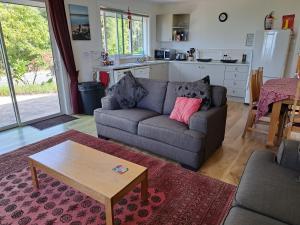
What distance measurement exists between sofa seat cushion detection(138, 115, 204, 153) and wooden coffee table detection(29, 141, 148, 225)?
692 millimetres

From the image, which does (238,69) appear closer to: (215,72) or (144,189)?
(215,72)

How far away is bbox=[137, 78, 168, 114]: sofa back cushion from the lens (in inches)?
117

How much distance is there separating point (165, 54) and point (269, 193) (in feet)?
18.0

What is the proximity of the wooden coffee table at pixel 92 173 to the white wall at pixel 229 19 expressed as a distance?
440 cm

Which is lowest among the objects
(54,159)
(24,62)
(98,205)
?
(98,205)

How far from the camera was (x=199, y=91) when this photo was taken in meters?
2.61

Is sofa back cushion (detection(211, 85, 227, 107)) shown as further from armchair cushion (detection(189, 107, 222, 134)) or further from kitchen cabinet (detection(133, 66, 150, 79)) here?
kitchen cabinet (detection(133, 66, 150, 79))

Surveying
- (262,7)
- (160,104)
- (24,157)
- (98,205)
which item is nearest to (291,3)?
(262,7)

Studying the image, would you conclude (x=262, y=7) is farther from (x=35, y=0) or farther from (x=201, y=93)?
(x=35, y=0)

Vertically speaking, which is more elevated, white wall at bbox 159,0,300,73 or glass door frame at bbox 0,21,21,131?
white wall at bbox 159,0,300,73

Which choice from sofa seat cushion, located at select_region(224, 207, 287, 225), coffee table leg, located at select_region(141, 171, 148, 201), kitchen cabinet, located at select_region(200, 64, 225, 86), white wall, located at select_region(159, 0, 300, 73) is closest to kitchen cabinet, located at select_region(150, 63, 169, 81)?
white wall, located at select_region(159, 0, 300, 73)

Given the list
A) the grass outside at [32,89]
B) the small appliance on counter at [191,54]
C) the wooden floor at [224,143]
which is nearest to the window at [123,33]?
the small appliance on counter at [191,54]

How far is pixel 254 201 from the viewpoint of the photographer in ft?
4.12

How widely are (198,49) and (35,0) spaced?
4.07 metres
